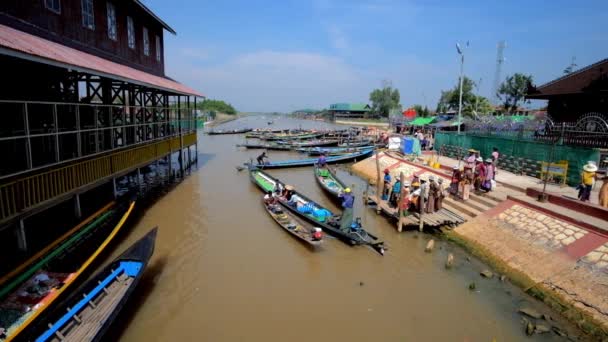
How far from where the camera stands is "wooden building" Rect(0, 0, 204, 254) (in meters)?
7.48

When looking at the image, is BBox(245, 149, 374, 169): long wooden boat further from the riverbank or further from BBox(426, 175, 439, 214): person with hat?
the riverbank

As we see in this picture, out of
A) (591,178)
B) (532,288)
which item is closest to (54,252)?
(532,288)

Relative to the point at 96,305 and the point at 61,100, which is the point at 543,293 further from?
the point at 61,100

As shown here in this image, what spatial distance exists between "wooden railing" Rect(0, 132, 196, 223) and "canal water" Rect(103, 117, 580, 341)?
2506 mm

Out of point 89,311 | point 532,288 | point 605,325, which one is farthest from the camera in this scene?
point 532,288

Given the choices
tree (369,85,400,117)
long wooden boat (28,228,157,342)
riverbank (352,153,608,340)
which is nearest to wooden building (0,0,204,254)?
long wooden boat (28,228,157,342)

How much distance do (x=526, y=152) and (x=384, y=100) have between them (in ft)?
306

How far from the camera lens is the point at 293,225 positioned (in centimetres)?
1216

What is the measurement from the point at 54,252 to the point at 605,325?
490 inches

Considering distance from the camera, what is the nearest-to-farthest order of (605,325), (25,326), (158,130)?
(25,326) < (605,325) < (158,130)

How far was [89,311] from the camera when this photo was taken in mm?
6637

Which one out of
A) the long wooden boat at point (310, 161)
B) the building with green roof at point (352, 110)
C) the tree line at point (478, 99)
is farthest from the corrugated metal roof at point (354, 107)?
the long wooden boat at point (310, 161)

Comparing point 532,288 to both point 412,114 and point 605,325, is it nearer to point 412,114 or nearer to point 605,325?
point 605,325

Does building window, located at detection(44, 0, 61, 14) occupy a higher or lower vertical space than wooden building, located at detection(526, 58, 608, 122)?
higher
